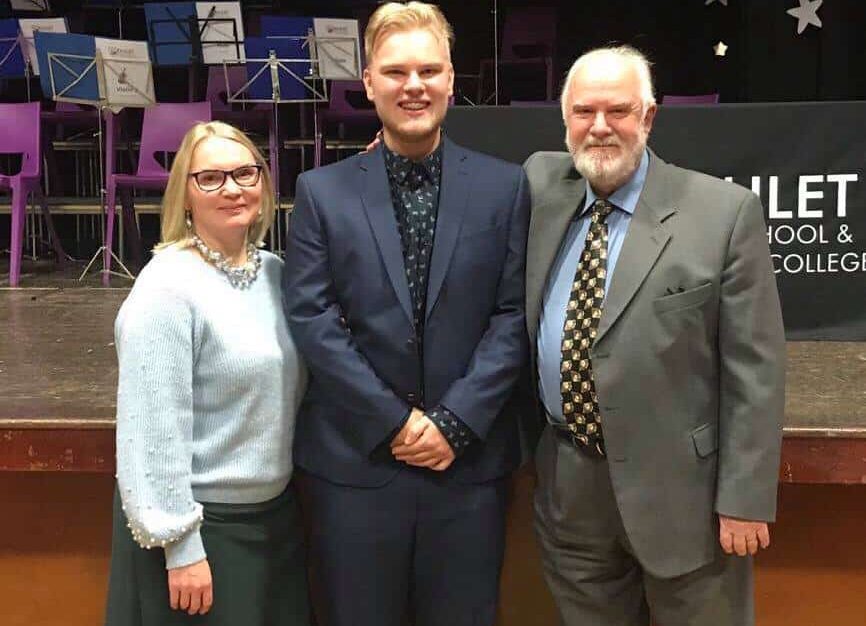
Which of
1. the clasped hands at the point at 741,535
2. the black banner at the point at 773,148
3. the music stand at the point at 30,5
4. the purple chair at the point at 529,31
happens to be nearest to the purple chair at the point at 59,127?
the music stand at the point at 30,5

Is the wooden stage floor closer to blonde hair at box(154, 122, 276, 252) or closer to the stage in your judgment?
the stage

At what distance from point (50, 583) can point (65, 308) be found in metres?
1.90

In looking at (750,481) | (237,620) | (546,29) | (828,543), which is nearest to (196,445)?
(237,620)

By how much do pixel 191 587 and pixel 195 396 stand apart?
0.34m

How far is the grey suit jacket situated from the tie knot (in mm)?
69

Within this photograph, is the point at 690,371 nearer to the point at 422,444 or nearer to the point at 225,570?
the point at 422,444

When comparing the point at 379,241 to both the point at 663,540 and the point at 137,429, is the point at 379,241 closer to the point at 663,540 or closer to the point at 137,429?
the point at 137,429

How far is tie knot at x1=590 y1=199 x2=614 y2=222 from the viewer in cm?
179

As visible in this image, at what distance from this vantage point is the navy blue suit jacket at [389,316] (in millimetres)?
1742

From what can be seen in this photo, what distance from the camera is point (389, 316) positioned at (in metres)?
1.76

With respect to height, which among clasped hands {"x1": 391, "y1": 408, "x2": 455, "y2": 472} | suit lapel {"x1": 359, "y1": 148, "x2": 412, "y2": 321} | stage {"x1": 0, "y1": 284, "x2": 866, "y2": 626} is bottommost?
stage {"x1": 0, "y1": 284, "x2": 866, "y2": 626}

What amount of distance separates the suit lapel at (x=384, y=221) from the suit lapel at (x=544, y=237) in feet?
0.81

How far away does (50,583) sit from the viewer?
7.75ft

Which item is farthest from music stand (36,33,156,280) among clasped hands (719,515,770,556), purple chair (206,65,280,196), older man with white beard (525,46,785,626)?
clasped hands (719,515,770,556)
